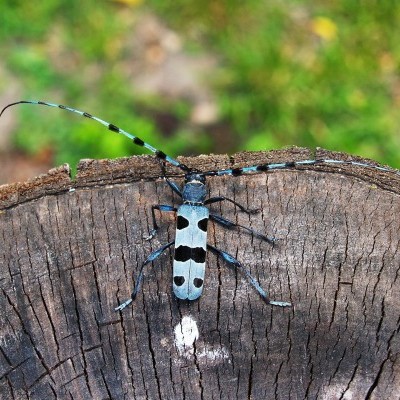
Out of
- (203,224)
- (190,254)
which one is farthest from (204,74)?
(190,254)

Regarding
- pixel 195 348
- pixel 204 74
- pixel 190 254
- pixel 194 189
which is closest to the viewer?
pixel 195 348

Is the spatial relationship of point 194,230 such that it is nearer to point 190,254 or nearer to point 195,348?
point 190,254

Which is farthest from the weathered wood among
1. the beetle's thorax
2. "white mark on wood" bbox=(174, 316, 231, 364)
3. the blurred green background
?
the blurred green background

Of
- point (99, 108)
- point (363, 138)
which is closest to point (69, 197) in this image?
point (99, 108)

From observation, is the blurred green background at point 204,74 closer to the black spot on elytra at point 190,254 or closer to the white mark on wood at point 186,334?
the black spot on elytra at point 190,254

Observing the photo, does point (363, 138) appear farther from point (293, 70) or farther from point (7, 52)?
point (7, 52)
